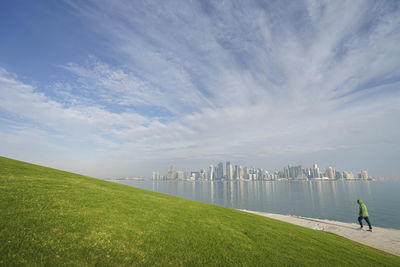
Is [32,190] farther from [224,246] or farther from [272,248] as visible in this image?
[272,248]

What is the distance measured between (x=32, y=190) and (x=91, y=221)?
462 centimetres

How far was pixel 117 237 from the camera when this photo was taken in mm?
7168

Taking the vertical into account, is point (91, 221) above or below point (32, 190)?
below

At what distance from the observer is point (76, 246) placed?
600 centimetres

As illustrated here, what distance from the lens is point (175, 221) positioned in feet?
34.4

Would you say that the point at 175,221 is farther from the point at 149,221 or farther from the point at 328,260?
the point at 328,260

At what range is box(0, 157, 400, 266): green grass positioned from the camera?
562 centimetres

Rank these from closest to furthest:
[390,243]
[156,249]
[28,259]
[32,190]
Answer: [28,259], [156,249], [32,190], [390,243]

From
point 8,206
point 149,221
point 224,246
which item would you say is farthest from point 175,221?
point 8,206

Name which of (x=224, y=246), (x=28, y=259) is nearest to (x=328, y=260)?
(x=224, y=246)

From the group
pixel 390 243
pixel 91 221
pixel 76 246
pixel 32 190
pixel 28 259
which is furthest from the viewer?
pixel 390 243

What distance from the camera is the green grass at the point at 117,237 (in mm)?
5617

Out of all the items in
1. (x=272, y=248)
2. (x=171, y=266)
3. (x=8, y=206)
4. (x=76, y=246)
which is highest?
(x=8, y=206)

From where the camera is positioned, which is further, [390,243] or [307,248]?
[390,243]
